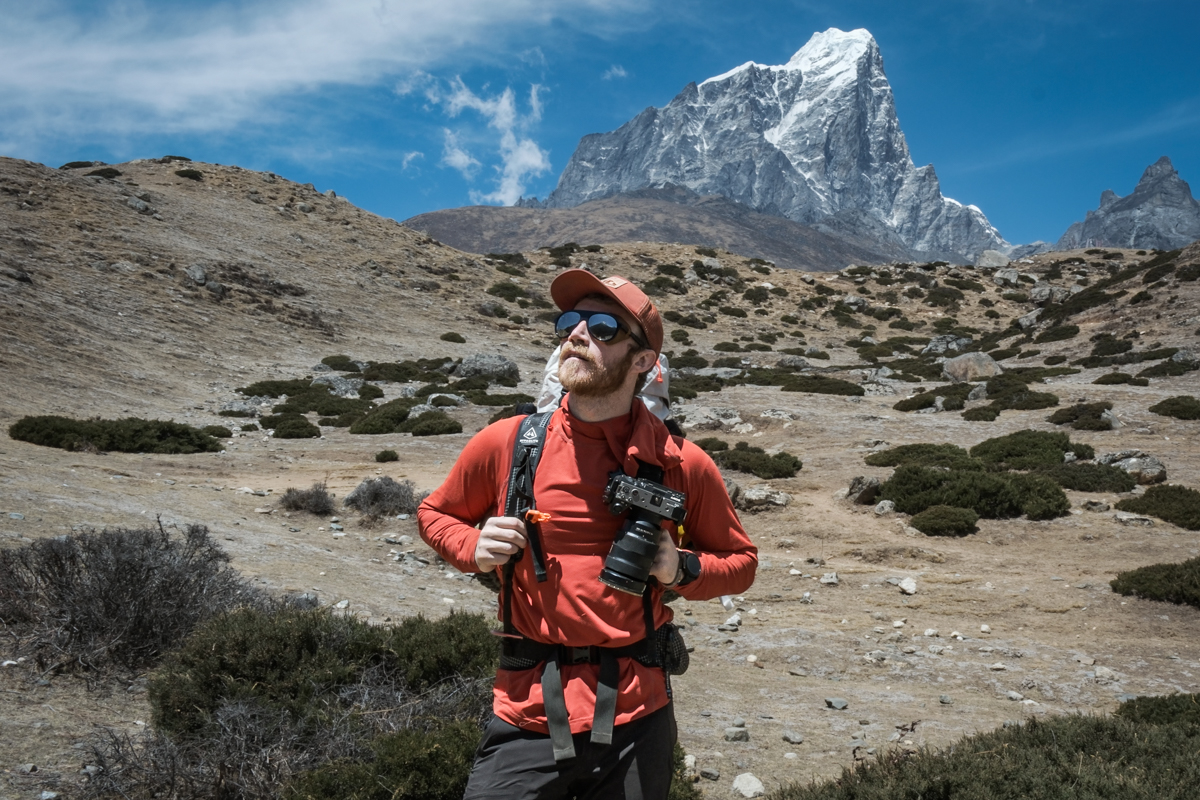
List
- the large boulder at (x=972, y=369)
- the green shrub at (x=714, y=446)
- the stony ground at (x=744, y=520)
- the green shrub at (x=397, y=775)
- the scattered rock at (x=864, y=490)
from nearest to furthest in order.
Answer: the green shrub at (x=397, y=775) < the stony ground at (x=744, y=520) < the scattered rock at (x=864, y=490) < the green shrub at (x=714, y=446) < the large boulder at (x=972, y=369)

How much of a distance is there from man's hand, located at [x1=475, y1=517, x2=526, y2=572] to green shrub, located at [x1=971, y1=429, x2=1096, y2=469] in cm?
1567

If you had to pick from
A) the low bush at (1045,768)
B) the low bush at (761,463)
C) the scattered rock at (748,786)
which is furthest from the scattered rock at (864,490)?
the scattered rock at (748,786)

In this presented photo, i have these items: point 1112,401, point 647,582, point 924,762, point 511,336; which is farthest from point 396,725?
point 511,336

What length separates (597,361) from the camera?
2.29 meters

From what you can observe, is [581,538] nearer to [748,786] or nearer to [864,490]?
[748,786]

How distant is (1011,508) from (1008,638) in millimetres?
4882

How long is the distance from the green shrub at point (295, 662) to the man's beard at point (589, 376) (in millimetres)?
2976

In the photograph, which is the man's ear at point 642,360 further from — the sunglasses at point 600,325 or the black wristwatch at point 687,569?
the black wristwatch at point 687,569

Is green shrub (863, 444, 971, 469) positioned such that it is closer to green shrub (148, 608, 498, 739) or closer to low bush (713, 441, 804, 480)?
low bush (713, 441, 804, 480)

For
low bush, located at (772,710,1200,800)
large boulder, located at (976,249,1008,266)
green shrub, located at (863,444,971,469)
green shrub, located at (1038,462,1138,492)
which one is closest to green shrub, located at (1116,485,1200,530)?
green shrub, located at (1038,462,1138,492)

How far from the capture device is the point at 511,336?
38312 mm

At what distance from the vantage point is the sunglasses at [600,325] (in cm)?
228

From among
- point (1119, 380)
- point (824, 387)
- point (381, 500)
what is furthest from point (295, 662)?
point (1119, 380)

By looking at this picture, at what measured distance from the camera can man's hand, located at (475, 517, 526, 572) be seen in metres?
2.13
